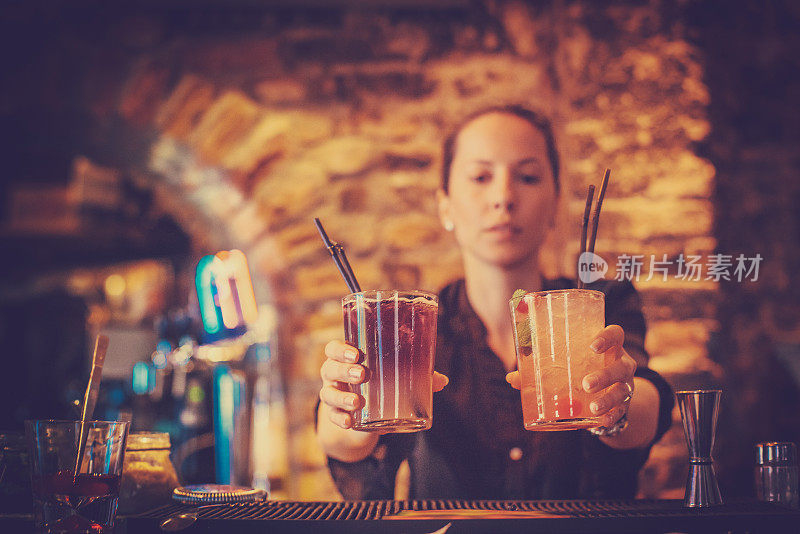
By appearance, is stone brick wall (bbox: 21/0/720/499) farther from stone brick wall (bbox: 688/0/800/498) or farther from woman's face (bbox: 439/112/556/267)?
woman's face (bbox: 439/112/556/267)

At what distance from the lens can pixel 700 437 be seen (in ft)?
4.09

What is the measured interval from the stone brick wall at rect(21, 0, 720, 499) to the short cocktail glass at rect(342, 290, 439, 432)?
1490 mm

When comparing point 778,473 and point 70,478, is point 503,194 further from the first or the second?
point 70,478

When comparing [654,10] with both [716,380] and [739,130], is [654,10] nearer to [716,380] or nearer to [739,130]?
[739,130]

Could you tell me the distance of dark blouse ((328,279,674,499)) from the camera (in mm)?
1828

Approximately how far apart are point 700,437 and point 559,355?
0.99 ft

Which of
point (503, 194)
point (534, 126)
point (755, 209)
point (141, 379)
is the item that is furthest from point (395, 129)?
point (141, 379)

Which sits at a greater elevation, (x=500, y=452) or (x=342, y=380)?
(x=342, y=380)

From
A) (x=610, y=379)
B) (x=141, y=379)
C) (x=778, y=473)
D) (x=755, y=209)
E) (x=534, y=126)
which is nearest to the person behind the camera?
(x=610, y=379)

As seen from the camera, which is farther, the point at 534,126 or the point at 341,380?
the point at 534,126

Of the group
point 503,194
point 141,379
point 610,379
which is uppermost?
point 503,194

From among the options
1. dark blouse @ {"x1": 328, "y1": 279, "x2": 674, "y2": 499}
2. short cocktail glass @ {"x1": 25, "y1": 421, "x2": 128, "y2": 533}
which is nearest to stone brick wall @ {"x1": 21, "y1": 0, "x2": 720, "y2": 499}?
dark blouse @ {"x1": 328, "y1": 279, "x2": 674, "y2": 499}

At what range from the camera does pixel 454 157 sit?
232 centimetres

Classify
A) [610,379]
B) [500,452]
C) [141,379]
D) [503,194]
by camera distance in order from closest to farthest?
[610,379], [500,452], [503,194], [141,379]
